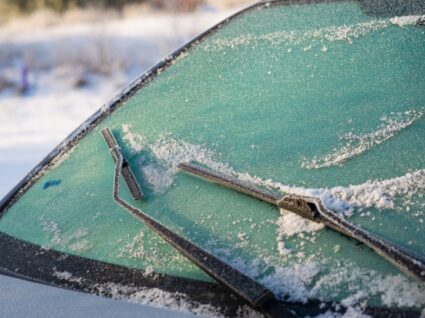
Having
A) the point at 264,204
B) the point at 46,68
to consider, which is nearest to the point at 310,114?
the point at 264,204

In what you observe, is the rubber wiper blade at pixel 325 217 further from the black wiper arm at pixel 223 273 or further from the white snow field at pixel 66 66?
the white snow field at pixel 66 66

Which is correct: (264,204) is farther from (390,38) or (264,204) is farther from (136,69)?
(136,69)

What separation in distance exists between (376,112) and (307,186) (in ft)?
1.26

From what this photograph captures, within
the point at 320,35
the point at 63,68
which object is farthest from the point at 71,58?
the point at 320,35

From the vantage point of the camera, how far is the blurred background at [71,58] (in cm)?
719

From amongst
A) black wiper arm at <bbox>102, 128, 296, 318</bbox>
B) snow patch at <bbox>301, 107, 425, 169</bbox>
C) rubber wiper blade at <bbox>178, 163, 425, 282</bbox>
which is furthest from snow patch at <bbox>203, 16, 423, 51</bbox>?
black wiper arm at <bbox>102, 128, 296, 318</bbox>

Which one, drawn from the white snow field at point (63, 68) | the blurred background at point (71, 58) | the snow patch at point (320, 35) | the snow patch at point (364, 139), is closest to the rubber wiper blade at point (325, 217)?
the snow patch at point (364, 139)

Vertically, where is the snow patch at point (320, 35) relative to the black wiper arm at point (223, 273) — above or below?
above

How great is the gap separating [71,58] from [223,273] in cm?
1119

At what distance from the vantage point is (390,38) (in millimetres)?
2105

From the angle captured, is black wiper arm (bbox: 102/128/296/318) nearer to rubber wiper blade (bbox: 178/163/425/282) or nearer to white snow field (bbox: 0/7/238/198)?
rubber wiper blade (bbox: 178/163/425/282)

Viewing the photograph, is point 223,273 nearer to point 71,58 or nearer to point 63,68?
point 63,68

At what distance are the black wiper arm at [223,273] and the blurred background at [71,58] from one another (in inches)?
127

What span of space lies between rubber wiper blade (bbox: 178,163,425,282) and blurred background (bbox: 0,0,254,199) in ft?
10.6
